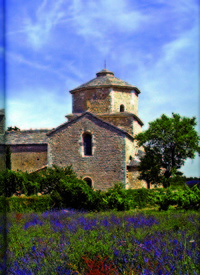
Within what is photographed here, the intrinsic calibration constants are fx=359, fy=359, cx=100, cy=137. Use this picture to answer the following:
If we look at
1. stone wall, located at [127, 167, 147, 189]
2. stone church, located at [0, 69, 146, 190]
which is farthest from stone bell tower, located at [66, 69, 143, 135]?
stone wall, located at [127, 167, 147, 189]

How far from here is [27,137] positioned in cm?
3111

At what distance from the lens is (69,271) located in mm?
3500

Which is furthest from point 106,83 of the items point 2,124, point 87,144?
point 2,124

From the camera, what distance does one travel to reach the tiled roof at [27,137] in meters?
30.4

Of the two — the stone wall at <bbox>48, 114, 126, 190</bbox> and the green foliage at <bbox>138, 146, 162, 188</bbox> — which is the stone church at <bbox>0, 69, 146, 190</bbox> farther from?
the green foliage at <bbox>138, 146, 162, 188</bbox>

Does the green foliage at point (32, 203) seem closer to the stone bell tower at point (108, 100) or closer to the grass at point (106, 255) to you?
the grass at point (106, 255)

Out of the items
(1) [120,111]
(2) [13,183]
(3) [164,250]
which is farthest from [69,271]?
(1) [120,111]

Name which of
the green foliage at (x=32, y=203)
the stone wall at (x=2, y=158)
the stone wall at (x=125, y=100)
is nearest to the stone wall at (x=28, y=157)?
the stone wall at (x=125, y=100)

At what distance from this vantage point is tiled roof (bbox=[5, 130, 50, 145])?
3042 cm

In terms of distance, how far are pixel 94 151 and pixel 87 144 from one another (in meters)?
0.90

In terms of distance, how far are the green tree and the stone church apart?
4.36ft

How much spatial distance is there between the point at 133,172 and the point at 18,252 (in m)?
22.2

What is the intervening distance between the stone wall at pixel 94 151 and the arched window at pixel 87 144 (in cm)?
34

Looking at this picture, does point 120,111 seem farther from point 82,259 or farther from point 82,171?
point 82,259
